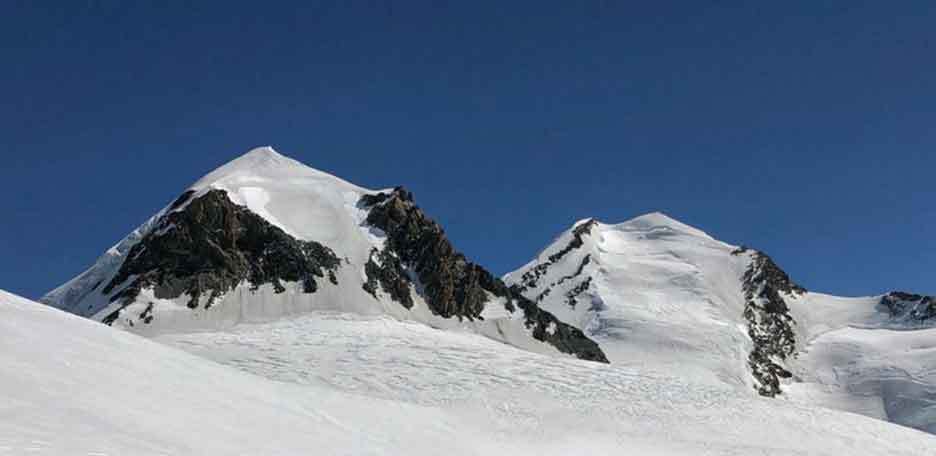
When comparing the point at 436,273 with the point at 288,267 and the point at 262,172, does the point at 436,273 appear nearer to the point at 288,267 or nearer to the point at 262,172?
the point at 288,267

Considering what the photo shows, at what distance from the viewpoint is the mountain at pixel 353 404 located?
12.4 meters

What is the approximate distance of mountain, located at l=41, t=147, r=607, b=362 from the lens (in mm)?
56438

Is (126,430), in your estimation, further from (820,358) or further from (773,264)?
(773,264)

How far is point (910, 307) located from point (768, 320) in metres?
23.0

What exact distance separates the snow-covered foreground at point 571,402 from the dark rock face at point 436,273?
3049 cm

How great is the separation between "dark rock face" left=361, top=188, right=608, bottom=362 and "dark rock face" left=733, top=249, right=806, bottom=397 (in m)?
29.1

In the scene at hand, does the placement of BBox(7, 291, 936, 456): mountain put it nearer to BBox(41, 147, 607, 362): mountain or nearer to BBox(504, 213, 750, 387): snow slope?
BBox(41, 147, 607, 362): mountain

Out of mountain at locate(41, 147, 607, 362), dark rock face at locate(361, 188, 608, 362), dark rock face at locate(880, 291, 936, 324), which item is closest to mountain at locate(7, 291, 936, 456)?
mountain at locate(41, 147, 607, 362)

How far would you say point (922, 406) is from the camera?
86625mm

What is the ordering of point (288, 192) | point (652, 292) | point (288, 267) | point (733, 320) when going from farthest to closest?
point (652, 292)
point (733, 320)
point (288, 192)
point (288, 267)

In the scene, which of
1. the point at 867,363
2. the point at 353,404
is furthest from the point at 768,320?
the point at 353,404

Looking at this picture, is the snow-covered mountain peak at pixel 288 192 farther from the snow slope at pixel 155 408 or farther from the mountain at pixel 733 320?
the snow slope at pixel 155 408

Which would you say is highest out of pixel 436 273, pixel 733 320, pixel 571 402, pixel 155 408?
pixel 733 320

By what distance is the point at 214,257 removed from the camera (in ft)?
198
